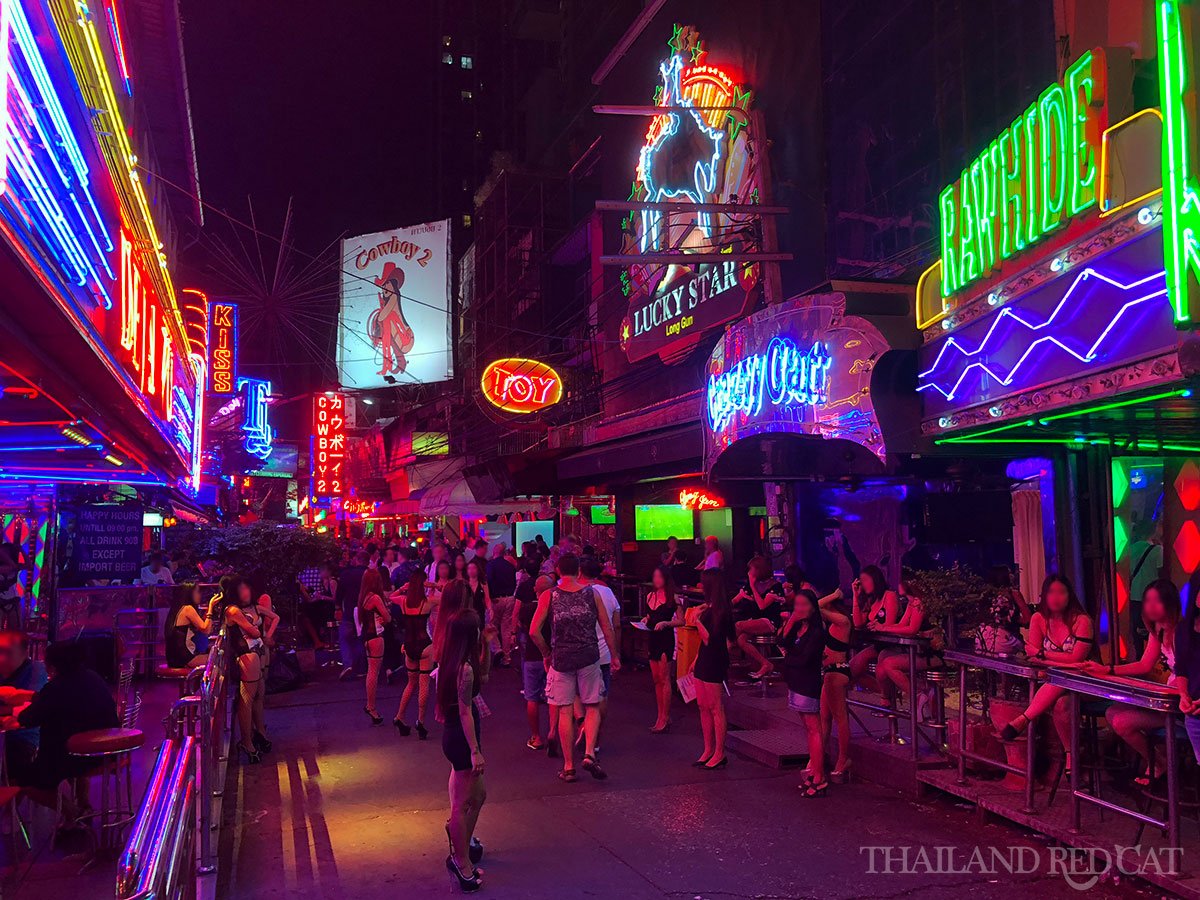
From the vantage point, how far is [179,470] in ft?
40.8

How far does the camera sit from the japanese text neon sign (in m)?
29.6

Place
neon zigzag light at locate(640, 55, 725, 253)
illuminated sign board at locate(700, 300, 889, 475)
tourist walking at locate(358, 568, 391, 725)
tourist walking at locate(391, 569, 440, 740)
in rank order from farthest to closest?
1. neon zigzag light at locate(640, 55, 725, 253)
2. tourist walking at locate(358, 568, 391, 725)
3. tourist walking at locate(391, 569, 440, 740)
4. illuminated sign board at locate(700, 300, 889, 475)

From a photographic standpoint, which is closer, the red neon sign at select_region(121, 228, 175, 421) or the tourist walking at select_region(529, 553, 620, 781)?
the red neon sign at select_region(121, 228, 175, 421)

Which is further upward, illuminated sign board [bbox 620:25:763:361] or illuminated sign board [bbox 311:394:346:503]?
illuminated sign board [bbox 620:25:763:361]

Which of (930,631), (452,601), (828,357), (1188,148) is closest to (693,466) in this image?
(828,357)

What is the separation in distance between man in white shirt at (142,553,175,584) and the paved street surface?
670cm

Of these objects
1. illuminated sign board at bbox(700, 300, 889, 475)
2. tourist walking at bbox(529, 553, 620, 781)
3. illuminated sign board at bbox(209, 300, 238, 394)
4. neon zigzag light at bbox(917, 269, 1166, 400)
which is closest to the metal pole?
neon zigzag light at bbox(917, 269, 1166, 400)

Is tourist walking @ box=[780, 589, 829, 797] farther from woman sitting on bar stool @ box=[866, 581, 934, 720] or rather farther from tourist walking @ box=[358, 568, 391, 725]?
tourist walking @ box=[358, 568, 391, 725]

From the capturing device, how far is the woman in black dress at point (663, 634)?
10469mm

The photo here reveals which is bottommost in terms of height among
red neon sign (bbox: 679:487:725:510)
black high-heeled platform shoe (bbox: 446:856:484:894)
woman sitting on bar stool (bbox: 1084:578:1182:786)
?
black high-heeled platform shoe (bbox: 446:856:484:894)

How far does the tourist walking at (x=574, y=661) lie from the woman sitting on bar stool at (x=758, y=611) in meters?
3.30

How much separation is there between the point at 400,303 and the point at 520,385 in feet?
30.8

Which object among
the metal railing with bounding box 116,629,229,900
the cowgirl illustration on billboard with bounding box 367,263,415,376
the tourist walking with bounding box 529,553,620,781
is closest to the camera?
the metal railing with bounding box 116,629,229,900

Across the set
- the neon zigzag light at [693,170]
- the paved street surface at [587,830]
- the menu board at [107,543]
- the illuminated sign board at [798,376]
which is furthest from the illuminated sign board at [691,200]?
the menu board at [107,543]
